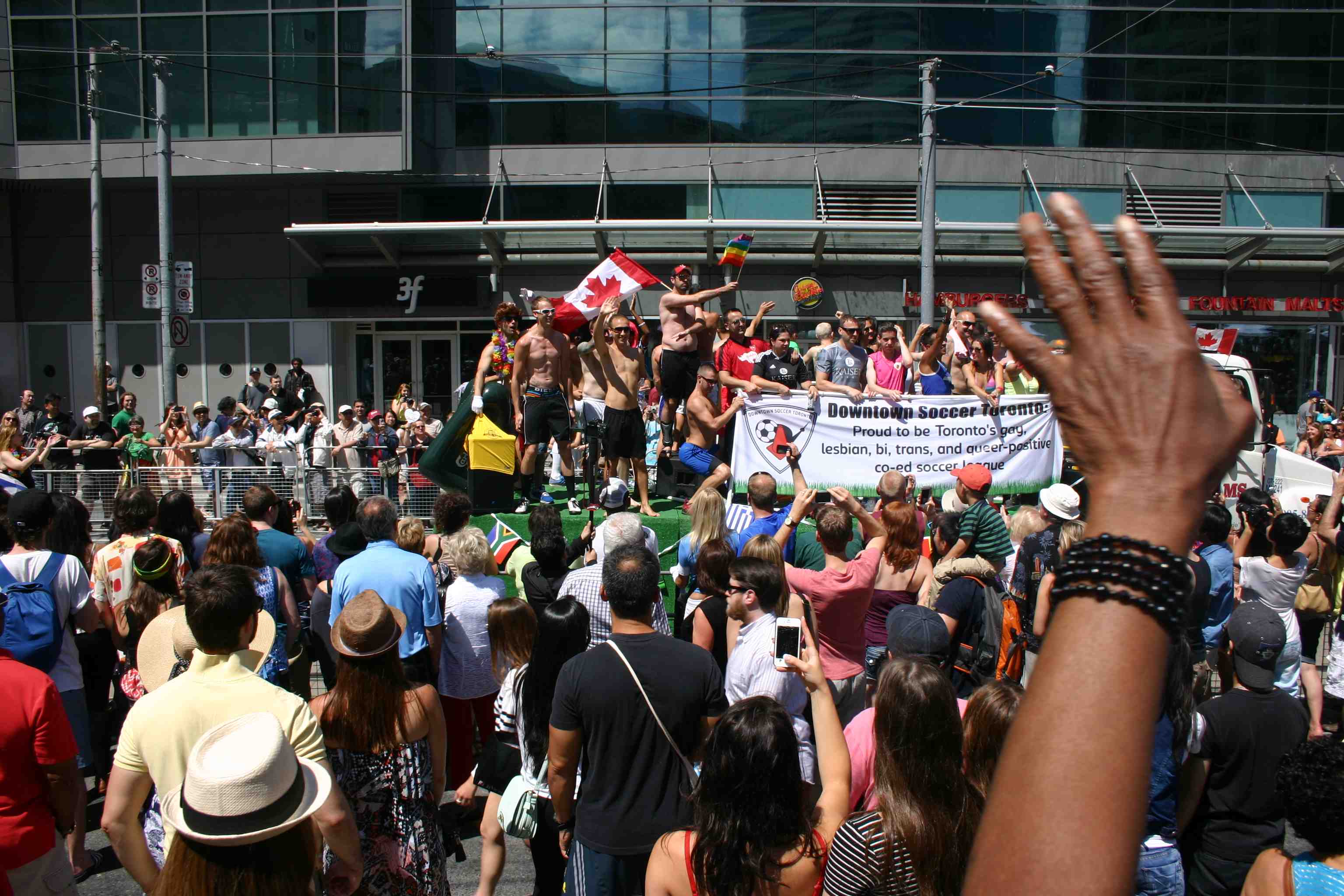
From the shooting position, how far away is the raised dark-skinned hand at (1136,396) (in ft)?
3.49

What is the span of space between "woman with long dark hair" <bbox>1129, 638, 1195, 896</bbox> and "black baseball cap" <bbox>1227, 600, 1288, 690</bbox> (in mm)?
376

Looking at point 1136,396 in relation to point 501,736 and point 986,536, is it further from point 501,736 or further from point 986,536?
point 986,536

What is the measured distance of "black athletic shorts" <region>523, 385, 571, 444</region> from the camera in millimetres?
10398

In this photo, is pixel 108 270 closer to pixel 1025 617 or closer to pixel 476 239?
pixel 476 239

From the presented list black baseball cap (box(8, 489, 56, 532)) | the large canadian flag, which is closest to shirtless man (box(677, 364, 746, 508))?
the large canadian flag

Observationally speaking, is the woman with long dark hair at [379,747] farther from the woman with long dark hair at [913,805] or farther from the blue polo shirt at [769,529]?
the blue polo shirt at [769,529]

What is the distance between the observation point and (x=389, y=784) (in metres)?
3.61

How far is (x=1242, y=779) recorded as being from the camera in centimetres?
378

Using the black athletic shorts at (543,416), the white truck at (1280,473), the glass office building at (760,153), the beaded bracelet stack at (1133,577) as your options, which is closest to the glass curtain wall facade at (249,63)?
the glass office building at (760,153)

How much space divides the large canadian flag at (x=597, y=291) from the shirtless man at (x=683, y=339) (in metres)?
0.34

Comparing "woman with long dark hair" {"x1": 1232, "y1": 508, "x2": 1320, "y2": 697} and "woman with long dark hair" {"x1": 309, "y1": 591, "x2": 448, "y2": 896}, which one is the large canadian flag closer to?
"woman with long dark hair" {"x1": 1232, "y1": 508, "x2": 1320, "y2": 697}

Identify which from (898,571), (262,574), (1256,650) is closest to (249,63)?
(262,574)

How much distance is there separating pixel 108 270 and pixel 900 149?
1888 cm

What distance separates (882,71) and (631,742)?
2247 cm
